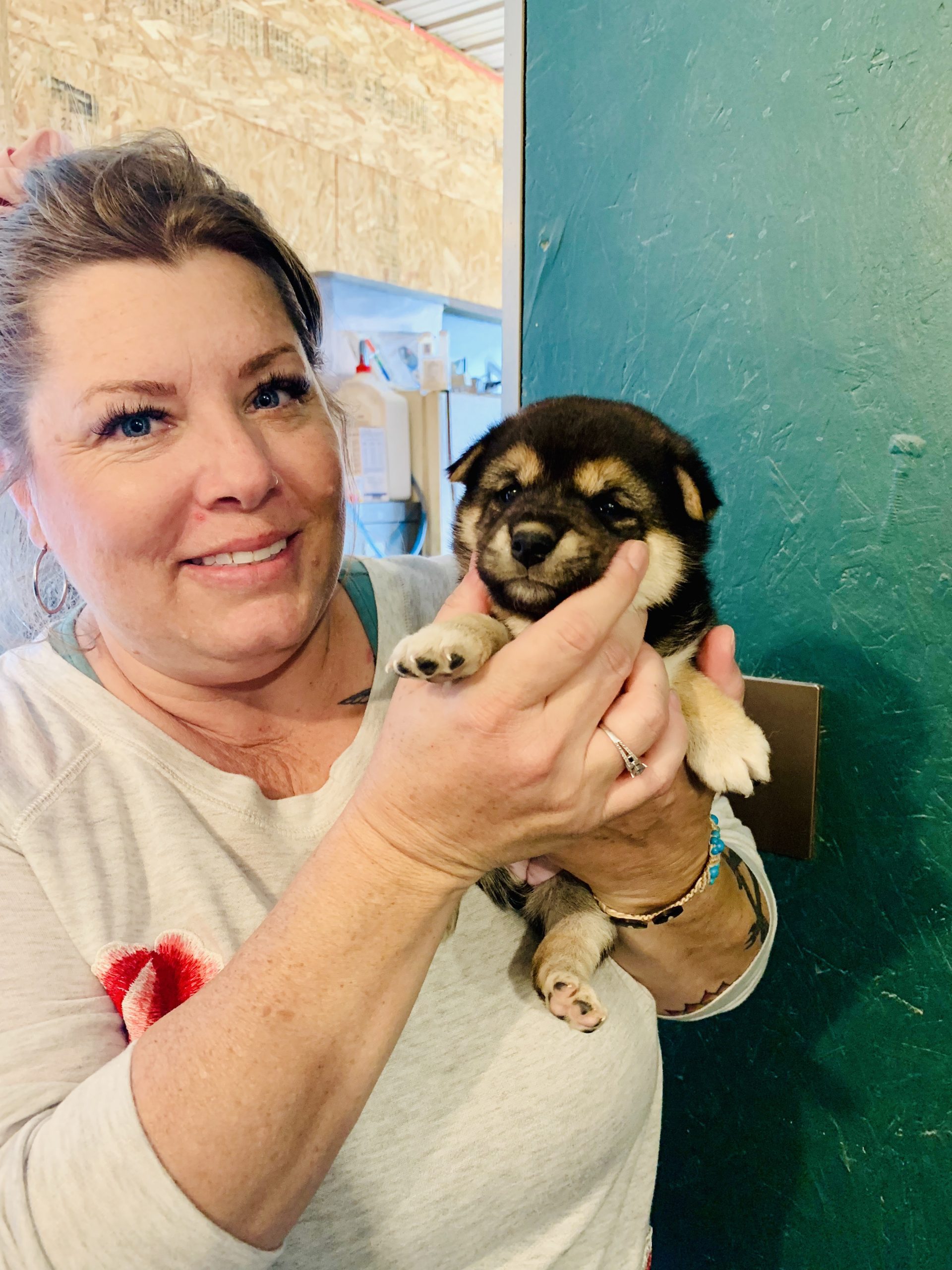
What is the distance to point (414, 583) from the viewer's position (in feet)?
5.09

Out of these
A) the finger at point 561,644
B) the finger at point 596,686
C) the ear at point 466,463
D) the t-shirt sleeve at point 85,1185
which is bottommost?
the t-shirt sleeve at point 85,1185

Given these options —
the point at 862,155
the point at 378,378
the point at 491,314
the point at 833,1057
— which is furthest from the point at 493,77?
the point at 833,1057

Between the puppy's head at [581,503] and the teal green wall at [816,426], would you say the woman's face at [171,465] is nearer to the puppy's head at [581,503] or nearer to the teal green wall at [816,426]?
the puppy's head at [581,503]

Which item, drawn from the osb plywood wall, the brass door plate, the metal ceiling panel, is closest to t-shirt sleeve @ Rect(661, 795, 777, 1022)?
the brass door plate

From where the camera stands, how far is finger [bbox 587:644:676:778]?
0.94m

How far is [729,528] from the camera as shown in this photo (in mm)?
1647

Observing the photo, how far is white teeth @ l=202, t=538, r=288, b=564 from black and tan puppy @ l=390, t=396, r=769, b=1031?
0.90ft

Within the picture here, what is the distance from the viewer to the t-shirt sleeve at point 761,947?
1305mm

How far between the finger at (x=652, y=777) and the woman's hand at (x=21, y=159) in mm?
1125

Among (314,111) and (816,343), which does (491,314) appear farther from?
(816,343)

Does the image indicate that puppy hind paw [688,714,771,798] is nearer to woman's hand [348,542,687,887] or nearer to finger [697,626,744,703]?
finger [697,626,744,703]

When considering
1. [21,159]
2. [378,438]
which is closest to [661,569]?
[21,159]

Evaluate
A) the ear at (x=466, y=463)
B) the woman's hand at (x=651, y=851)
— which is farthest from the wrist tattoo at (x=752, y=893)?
the ear at (x=466, y=463)

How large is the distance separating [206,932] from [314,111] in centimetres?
477
